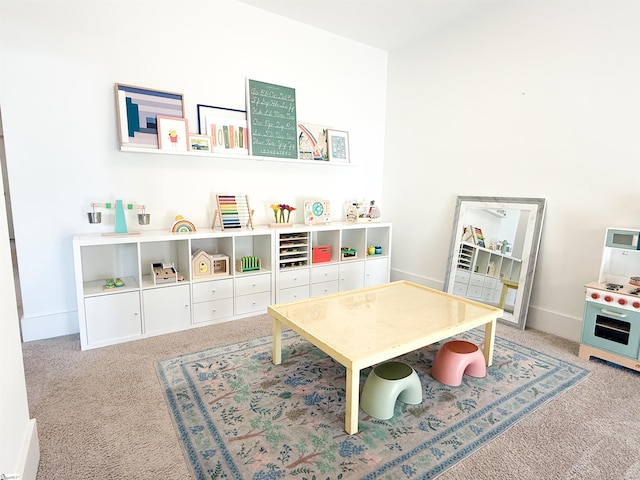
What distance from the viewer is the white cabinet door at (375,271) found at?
360 centimetres

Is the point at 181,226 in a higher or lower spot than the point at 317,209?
lower

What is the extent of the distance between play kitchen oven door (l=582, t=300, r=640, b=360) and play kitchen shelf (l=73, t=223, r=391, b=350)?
72.8 inches

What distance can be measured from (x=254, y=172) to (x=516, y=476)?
9.05 ft

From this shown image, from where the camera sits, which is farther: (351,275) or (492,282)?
(351,275)

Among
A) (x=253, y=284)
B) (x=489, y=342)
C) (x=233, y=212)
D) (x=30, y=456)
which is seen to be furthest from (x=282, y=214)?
(x=30, y=456)

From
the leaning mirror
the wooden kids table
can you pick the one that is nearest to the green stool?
the wooden kids table

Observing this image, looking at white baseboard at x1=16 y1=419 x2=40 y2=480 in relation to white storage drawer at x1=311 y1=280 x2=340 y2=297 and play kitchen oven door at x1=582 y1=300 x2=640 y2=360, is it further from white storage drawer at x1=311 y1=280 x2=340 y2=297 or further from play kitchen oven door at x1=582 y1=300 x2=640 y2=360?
play kitchen oven door at x1=582 y1=300 x2=640 y2=360

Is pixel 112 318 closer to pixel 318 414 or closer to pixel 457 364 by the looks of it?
pixel 318 414

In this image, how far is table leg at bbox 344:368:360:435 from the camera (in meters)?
1.51

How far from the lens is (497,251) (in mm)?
2994

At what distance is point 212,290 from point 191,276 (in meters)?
0.20

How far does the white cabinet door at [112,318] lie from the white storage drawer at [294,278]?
1131 millimetres

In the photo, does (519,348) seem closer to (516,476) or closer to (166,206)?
(516,476)

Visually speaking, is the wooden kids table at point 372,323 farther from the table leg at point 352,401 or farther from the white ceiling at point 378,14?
the white ceiling at point 378,14
